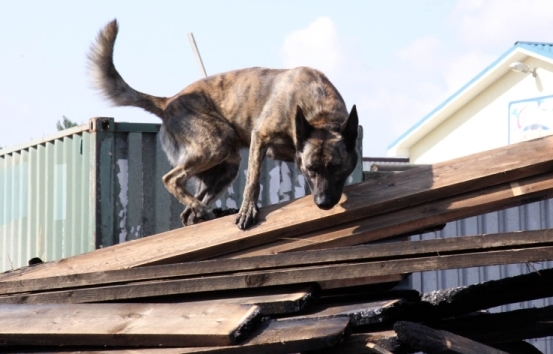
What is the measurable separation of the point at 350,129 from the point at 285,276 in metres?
2.01

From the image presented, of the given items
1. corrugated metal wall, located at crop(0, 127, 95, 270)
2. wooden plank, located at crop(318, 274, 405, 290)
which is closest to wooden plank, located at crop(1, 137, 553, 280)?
wooden plank, located at crop(318, 274, 405, 290)

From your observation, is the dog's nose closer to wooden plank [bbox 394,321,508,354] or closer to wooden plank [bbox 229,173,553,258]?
wooden plank [bbox 229,173,553,258]

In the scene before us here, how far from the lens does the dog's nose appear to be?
5145mm

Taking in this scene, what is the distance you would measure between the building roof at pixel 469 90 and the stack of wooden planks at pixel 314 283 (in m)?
20.5

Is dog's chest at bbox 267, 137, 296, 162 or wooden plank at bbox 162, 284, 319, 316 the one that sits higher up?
dog's chest at bbox 267, 137, 296, 162

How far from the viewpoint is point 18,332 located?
163 inches

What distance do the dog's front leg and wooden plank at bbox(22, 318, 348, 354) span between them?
5.00 ft

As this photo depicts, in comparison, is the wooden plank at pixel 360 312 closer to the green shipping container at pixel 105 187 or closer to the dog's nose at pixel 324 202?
the dog's nose at pixel 324 202

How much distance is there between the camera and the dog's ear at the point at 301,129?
19.2ft

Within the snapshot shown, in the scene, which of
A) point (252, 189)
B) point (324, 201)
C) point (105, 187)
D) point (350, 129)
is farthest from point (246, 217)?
point (105, 187)

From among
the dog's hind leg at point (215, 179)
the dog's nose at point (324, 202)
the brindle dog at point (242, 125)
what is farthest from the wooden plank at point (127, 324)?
the dog's hind leg at point (215, 179)

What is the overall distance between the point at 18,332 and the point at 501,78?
24.6 meters

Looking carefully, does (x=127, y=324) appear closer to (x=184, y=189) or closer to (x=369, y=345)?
(x=369, y=345)

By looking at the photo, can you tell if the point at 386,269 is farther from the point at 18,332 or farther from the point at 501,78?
the point at 501,78
